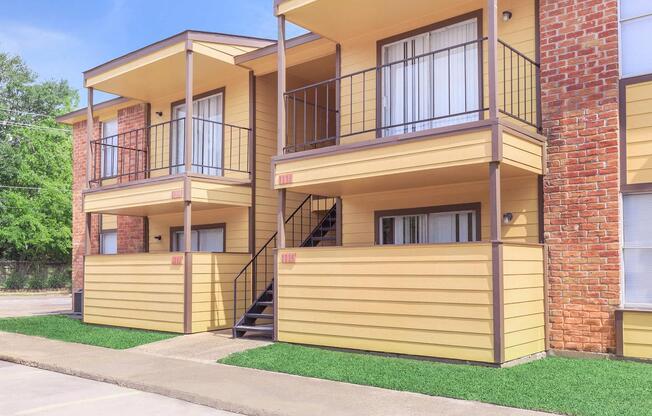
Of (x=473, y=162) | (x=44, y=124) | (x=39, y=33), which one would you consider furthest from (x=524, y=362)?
(x=39, y=33)

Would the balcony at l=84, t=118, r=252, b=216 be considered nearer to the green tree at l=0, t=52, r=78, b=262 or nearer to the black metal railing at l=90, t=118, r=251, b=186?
the black metal railing at l=90, t=118, r=251, b=186

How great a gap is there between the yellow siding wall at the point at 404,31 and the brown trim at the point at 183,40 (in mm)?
2766

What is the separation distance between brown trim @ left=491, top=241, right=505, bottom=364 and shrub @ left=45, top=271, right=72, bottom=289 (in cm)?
3214

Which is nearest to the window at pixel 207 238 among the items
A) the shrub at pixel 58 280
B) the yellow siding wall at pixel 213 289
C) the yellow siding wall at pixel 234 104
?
the yellow siding wall at pixel 234 104

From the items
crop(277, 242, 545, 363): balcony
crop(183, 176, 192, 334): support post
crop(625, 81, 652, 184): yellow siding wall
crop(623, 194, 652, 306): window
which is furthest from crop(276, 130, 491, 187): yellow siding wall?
crop(183, 176, 192, 334): support post

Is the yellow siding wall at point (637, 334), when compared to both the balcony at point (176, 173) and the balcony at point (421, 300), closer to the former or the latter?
the balcony at point (421, 300)

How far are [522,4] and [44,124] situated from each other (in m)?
38.6

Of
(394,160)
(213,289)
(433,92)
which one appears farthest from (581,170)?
(213,289)

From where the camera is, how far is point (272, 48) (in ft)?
46.0

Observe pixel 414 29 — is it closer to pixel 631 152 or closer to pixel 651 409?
pixel 631 152

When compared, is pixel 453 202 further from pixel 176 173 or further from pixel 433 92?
pixel 176 173

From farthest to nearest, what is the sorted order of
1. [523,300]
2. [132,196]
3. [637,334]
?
[132,196] → [523,300] → [637,334]

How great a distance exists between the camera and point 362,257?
10523 millimetres

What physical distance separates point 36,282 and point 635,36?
33.1 metres
